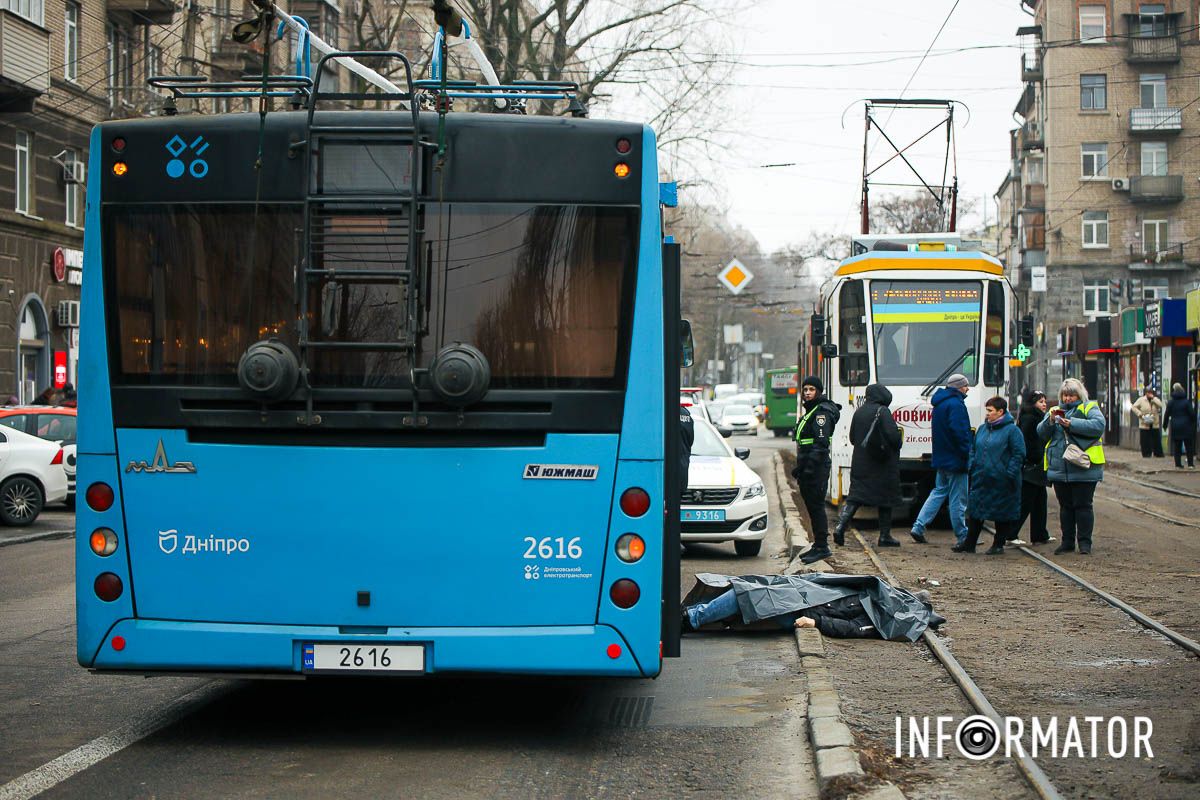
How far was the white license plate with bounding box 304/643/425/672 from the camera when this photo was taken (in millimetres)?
6531

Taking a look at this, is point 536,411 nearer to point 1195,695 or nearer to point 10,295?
point 1195,695

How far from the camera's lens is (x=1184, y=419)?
32.9 metres

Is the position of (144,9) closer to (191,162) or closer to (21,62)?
(21,62)

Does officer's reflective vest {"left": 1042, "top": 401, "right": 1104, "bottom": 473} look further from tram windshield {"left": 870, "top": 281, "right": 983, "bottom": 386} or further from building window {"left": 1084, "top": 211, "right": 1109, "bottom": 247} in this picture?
building window {"left": 1084, "top": 211, "right": 1109, "bottom": 247}

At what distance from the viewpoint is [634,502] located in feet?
21.5

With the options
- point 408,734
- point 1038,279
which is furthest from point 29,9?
point 1038,279

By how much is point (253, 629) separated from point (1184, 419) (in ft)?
98.6

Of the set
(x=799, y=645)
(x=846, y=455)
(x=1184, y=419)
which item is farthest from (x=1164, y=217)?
(x=799, y=645)

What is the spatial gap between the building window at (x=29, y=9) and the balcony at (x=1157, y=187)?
4729cm

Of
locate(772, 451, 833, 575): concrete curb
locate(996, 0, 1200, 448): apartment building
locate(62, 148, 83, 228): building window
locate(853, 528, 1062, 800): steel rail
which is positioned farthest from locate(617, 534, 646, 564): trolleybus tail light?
locate(996, 0, 1200, 448): apartment building

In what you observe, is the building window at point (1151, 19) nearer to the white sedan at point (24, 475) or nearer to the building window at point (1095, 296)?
the building window at point (1095, 296)

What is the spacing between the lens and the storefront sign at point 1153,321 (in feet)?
125

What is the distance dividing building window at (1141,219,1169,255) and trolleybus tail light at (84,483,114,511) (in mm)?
62461

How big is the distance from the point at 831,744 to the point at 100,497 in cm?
343
